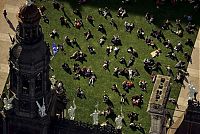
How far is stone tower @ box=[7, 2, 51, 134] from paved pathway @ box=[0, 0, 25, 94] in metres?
28.8

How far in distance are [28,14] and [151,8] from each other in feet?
171

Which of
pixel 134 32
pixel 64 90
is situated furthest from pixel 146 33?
pixel 64 90

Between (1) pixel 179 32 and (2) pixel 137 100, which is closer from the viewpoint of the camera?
(2) pixel 137 100

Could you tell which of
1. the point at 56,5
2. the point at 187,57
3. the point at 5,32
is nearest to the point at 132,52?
the point at 187,57

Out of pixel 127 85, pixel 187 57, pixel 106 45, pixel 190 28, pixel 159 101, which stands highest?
pixel 190 28

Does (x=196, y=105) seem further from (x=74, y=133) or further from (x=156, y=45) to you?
(x=156, y=45)

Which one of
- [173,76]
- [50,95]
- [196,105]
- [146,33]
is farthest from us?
[146,33]

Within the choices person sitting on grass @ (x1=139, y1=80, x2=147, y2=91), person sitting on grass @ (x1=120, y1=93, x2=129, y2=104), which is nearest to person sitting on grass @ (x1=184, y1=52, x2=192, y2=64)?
person sitting on grass @ (x1=139, y1=80, x2=147, y2=91)

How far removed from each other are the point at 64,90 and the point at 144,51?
14.8m

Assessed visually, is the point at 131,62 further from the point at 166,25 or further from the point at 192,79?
the point at 166,25

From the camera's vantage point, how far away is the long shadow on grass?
11356cm

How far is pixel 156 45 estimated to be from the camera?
108438 mm

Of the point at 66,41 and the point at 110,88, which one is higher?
the point at 66,41

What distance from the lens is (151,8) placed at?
115m
